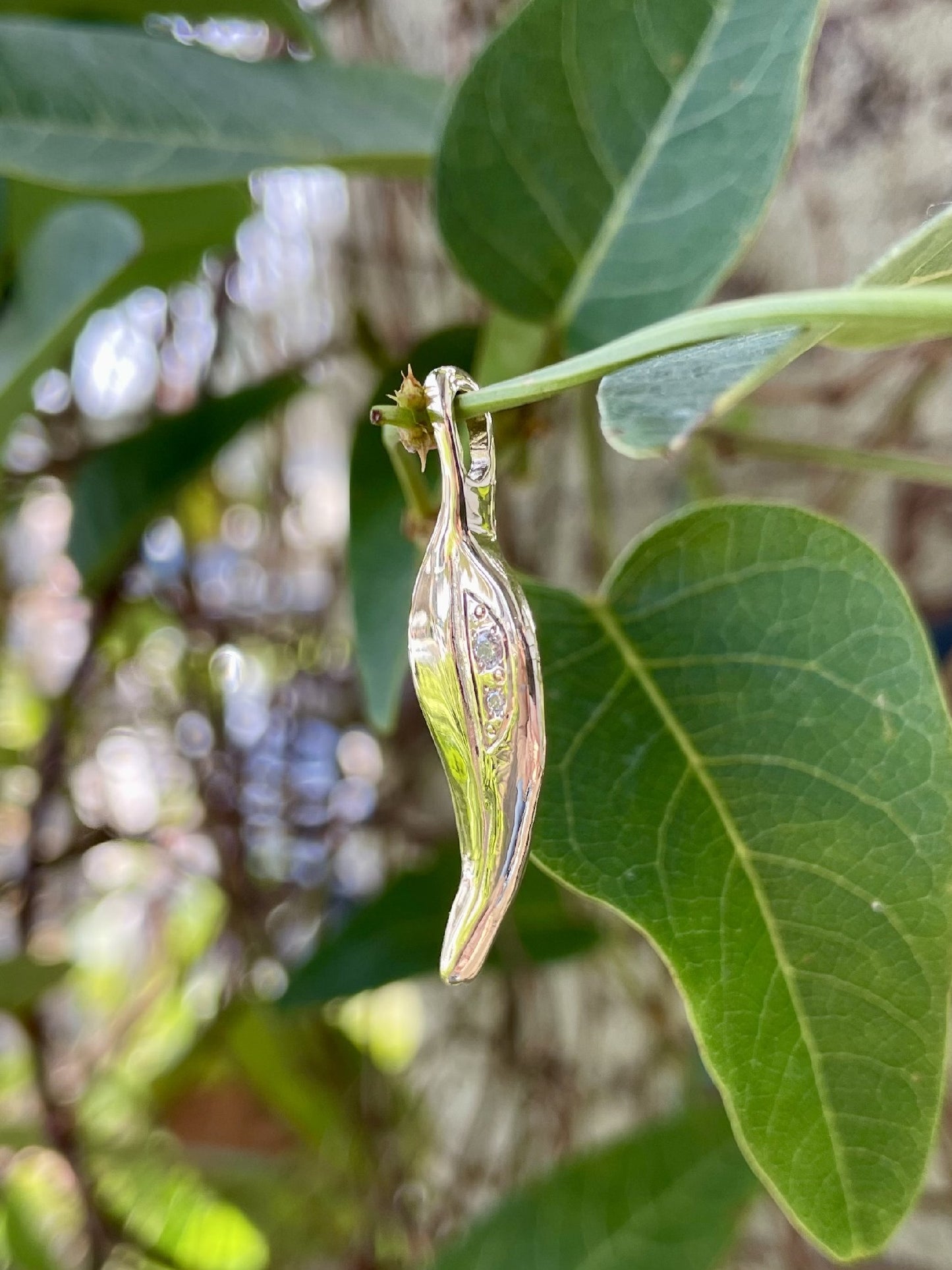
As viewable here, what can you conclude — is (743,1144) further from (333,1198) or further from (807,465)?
(333,1198)

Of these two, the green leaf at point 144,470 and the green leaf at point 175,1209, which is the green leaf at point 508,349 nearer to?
the green leaf at point 144,470

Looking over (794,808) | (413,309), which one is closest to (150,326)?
(413,309)

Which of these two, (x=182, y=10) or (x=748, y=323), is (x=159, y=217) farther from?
(x=748, y=323)

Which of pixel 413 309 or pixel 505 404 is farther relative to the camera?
pixel 413 309

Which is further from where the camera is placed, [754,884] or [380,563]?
[380,563]

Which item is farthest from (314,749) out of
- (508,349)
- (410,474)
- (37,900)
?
(410,474)

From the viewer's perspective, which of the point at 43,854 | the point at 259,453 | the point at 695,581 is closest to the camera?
the point at 695,581
